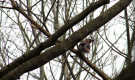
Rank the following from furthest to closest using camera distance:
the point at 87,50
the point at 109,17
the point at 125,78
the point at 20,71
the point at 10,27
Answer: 1. the point at 10,27
2. the point at 87,50
3. the point at 109,17
4. the point at 20,71
5. the point at 125,78

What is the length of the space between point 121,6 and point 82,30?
0.42 m

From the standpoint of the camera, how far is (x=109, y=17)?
1595 mm

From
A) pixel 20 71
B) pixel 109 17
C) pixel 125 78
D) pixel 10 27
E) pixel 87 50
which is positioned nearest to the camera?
pixel 125 78

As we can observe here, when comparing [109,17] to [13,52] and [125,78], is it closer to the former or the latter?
[125,78]

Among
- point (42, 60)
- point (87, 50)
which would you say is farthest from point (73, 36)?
point (87, 50)

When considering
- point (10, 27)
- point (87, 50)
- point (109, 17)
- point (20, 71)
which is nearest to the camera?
point (20, 71)

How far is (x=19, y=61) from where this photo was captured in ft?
4.85

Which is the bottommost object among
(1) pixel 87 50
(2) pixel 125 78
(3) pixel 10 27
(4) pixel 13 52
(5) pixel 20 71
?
(2) pixel 125 78

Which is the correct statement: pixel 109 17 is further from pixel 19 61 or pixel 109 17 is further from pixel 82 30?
pixel 19 61

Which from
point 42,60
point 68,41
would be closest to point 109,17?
point 68,41

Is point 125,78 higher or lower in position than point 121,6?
lower

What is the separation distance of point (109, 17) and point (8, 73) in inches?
37.9

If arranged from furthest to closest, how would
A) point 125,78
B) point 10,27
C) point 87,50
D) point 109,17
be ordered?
point 10,27
point 87,50
point 109,17
point 125,78

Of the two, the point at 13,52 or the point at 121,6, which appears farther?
the point at 13,52
